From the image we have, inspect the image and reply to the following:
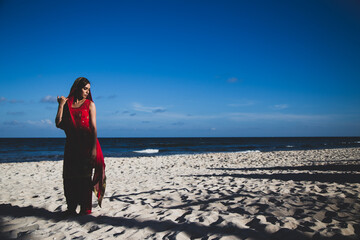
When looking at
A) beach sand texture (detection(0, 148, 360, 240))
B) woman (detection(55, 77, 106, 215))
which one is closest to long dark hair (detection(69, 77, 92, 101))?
woman (detection(55, 77, 106, 215))

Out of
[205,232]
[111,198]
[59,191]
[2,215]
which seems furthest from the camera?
[59,191]

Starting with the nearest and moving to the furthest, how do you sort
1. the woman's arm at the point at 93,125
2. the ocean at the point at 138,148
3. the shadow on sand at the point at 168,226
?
the shadow on sand at the point at 168,226 → the woman's arm at the point at 93,125 → the ocean at the point at 138,148

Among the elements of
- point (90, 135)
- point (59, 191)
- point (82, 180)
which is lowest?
point (59, 191)

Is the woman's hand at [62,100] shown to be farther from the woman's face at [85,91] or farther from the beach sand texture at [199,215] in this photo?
the beach sand texture at [199,215]

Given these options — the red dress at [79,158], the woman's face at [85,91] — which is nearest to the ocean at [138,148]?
the red dress at [79,158]

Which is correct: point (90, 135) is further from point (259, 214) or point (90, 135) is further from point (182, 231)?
point (259, 214)

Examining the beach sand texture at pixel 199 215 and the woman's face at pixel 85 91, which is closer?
the beach sand texture at pixel 199 215

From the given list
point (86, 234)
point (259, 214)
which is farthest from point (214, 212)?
point (86, 234)

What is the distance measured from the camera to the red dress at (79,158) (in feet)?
8.77

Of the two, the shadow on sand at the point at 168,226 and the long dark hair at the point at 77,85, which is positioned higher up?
the long dark hair at the point at 77,85

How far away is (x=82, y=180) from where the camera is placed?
2.83 metres

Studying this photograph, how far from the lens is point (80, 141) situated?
2727mm

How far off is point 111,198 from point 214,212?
220cm

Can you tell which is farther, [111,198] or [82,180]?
[111,198]
